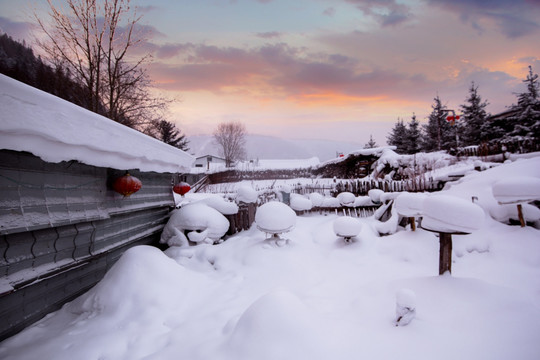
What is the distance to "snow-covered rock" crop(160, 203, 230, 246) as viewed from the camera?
225 inches

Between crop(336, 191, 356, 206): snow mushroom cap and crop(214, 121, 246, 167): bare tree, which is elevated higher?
crop(214, 121, 246, 167): bare tree

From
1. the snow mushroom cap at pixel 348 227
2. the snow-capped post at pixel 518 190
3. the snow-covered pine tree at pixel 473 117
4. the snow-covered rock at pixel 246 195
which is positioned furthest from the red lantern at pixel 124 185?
the snow-covered pine tree at pixel 473 117

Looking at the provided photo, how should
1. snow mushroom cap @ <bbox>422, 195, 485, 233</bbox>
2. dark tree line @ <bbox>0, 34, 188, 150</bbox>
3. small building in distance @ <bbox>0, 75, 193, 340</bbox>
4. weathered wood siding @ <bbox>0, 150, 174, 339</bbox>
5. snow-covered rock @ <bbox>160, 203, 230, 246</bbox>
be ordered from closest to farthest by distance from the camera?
small building in distance @ <bbox>0, 75, 193, 340</bbox> < weathered wood siding @ <bbox>0, 150, 174, 339</bbox> < snow mushroom cap @ <bbox>422, 195, 485, 233</bbox> < snow-covered rock @ <bbox>160, 203, 230, 246</bbox> < dark tree line @ <bbox>0, 34, 188, 150</bbox>

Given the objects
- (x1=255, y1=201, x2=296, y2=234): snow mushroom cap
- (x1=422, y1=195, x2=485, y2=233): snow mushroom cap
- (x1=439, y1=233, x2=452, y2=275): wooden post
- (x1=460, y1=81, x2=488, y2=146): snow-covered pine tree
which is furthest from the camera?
(x1=460, y1=81, x2=488, y2=146): snow-covered pine tree

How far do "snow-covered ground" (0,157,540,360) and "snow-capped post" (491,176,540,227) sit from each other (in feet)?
2.69

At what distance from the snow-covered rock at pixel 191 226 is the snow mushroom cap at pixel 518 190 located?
20.7 ft

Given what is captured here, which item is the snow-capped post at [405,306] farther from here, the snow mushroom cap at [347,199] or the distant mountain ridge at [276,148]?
the distant mountain ridge at [276,148]

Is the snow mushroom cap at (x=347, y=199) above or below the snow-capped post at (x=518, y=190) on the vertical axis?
below

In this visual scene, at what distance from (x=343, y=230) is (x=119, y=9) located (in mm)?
12871

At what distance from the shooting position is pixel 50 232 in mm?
2789

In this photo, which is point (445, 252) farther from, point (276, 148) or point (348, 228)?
point (276, 148)

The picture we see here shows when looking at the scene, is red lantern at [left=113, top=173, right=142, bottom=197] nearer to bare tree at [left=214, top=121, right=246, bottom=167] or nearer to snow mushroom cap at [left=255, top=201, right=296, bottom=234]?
snow mushroom cap at [left=255, top=201, right=296, bottom=234]

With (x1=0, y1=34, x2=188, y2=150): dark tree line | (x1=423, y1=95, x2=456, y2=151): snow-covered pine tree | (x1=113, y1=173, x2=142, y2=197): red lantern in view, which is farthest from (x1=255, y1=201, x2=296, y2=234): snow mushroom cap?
(x1=423, y1=95, x2=456, y2=151): snow-covered pine tree

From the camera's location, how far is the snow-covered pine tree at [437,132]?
94.6 ft
